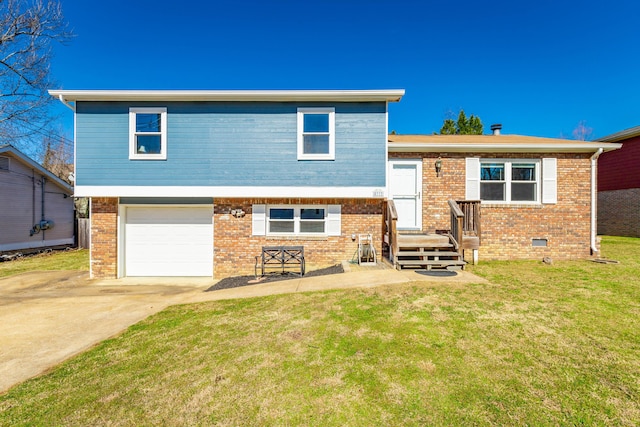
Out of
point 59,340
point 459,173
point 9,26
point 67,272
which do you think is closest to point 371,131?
point 459,173

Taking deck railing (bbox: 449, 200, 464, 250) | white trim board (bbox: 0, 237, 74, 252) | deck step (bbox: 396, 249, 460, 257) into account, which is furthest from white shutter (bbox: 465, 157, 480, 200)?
white trim board (bbox: 0, 237, 74, 252)

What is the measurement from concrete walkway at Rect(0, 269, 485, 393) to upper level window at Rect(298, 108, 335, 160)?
361cm

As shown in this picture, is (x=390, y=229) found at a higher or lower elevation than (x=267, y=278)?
higher

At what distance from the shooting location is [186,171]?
8.27m

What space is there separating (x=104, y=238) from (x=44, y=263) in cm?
515

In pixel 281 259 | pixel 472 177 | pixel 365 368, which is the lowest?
pixel 365 368

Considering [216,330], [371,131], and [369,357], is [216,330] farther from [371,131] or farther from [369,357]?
[371,131]

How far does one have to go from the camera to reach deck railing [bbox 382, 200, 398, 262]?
286 inches

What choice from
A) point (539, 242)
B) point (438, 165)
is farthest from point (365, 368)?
point (539, 242)

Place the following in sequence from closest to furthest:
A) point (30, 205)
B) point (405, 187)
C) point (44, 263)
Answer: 1. point (405, 187)
2. point (44, 263)
3. point (30, 205)

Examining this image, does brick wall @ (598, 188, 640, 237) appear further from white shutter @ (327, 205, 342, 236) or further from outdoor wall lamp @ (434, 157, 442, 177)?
white shutter @ (327, 205, 342, 236)

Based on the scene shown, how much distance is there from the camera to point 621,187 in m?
15.3

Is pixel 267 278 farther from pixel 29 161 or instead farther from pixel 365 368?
pixel 29 161

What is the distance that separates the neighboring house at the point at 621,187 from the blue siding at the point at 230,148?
16026mm
